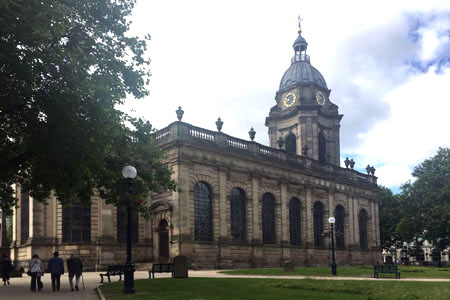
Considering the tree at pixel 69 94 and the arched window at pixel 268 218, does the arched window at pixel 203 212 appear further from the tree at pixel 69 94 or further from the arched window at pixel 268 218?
the tree at pixel 69 94

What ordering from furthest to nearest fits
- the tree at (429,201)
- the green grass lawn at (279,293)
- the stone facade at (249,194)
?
the tree at (429,201), the stone facade at (249,194), the green grass lawn at (279,293)

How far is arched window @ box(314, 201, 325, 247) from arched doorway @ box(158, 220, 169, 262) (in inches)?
706

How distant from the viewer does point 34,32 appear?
15047 mm

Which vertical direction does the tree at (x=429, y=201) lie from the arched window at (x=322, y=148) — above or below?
below

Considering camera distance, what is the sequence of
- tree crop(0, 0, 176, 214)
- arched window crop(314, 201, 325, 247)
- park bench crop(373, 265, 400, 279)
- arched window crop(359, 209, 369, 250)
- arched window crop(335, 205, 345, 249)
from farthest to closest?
1. arched window crop(359, 209, 369, 250)
2. arched window crop(335, 205, 345, 249)
3. arched window crop(314, 201, 325, 247)
4. park bench crop(373, 265, 400, 279)
5. tree crop(0, 0, 176, 214)

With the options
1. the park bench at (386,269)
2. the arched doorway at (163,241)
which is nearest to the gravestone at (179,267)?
the park bench at (386,269)

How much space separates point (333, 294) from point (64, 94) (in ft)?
37.2

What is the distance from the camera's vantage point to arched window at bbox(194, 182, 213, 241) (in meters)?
37.9

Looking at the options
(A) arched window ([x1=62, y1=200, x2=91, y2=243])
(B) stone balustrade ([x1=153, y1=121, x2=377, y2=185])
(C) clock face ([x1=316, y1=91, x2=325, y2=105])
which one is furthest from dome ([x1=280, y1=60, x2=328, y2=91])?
(A) arched window ([x1=62, y1=200, x2=91, y2=243])

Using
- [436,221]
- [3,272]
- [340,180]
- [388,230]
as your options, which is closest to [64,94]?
[3,272]

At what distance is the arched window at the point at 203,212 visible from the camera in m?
37.9

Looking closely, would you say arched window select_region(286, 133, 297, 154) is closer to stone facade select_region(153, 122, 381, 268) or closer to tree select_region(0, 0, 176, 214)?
stone facade select_region(153, 122, 381, 268)

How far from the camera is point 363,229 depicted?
57656mm

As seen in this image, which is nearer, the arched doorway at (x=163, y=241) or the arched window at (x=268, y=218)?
the arched doorway at (x=163, y=241)
